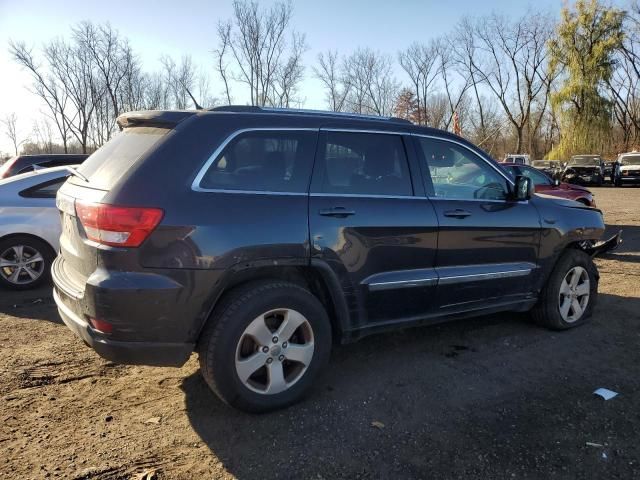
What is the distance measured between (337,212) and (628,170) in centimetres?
3178

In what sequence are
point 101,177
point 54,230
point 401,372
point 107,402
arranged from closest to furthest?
point 101,177 < point 107,402 < point 401,372 < point 54,230

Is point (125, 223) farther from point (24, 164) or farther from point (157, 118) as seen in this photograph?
point (24, 164)

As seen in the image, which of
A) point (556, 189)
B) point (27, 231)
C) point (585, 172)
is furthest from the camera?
point (585, 172)

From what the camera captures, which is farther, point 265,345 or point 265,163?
point 265,163

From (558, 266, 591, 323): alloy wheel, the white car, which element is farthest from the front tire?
the white car

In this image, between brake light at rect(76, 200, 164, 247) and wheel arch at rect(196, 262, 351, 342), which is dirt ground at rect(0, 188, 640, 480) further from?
brake light at rect(76, 200, 164, 247)

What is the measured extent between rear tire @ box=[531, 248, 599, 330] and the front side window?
101 cm

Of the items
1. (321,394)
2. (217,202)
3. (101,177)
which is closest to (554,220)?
(321,394)

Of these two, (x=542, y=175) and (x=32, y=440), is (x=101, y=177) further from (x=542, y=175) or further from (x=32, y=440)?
(x=542, y=175)

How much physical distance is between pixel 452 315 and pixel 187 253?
7.22 feet

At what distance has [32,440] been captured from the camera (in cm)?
294

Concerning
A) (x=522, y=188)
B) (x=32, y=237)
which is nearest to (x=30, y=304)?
(x=32, y=237)

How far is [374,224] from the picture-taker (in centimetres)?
348

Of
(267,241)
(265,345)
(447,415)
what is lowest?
(447,415)
